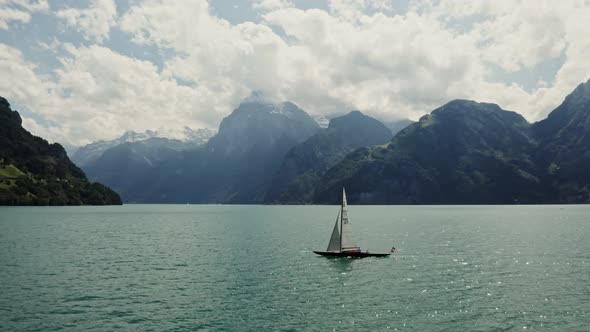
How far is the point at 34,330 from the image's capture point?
4147cm

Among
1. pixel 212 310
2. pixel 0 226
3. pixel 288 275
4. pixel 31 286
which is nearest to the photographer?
pixel 212 310

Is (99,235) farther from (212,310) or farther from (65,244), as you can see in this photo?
(212,310)

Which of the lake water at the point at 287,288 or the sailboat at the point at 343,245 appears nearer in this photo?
the lake water at the point at 287,288

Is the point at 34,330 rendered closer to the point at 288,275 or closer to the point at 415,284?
the point at 288,275

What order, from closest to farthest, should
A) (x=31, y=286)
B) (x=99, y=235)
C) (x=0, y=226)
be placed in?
1. (x=31, y=286)
2. (x=99, y=235)
3. (x=0, y=226)

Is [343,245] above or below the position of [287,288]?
above

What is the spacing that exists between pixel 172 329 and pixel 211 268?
113 feet

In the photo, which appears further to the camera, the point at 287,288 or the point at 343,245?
the point at 343,245

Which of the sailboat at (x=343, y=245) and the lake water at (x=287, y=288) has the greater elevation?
the sailboat at (x=343, y=245)

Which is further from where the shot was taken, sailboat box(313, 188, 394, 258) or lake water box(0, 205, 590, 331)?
sailboat box(313, 188, 394, 258)

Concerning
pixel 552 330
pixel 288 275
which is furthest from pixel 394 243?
pixel 552 330

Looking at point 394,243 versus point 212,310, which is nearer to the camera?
point 212,310

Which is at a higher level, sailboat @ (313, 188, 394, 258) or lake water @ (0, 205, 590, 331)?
sailboat @ (313, 188, 394, 258)

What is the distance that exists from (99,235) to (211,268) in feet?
231
